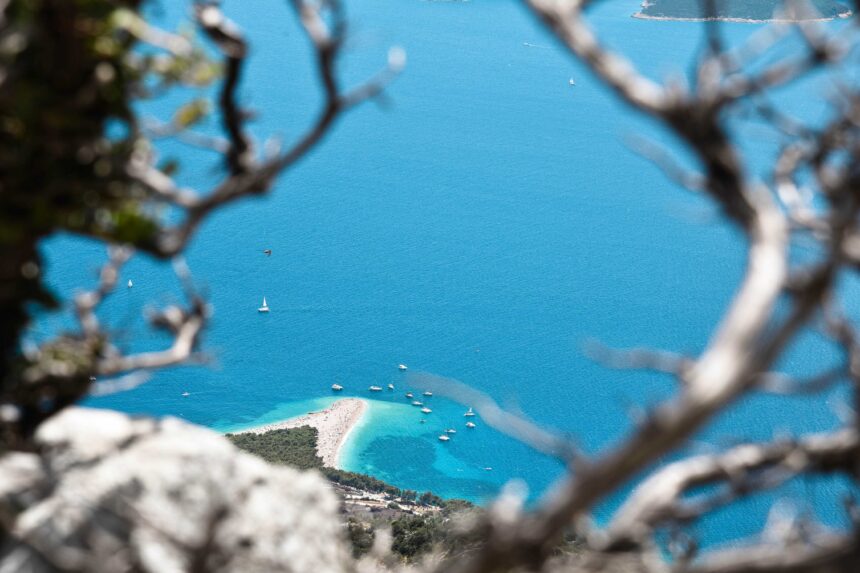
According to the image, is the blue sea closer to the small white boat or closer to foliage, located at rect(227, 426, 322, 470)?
the small white boat

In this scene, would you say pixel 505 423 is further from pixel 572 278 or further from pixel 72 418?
pixel 572 278

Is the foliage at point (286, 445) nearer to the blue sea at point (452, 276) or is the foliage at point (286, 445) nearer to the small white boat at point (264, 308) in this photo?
the blue sea at point (452, 276)

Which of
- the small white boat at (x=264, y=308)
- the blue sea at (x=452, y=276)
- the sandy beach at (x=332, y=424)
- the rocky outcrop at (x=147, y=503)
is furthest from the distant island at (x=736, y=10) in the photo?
the rocky outcrop at (x=147, y=503)

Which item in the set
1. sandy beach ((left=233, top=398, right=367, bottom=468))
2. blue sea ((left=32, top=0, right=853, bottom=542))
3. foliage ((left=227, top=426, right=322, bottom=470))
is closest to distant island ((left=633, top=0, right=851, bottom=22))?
blue sea ((left=32, top=0, right=853, bottom=542))

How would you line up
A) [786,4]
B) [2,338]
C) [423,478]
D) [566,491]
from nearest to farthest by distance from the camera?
[566,491] → [786,4] → [2,338] → [423,478]

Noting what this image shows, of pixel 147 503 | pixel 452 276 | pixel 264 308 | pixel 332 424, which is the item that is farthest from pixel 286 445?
pixel 147 503

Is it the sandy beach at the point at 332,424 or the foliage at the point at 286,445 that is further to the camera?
the sandy beach at the point at 332,424

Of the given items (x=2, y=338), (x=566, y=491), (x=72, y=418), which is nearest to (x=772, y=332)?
(x=566, y=491)
